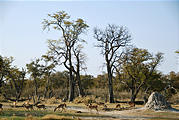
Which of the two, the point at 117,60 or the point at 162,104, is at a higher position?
the point at 117,60

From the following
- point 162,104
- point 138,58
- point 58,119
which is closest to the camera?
point 58,119

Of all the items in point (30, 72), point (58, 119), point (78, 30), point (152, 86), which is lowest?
point (58, 119)

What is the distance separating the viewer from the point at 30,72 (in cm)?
4156

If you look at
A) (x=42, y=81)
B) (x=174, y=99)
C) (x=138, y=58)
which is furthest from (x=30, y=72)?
(x=174, y=99)

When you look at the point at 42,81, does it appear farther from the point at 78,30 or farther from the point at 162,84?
the point at 162,84

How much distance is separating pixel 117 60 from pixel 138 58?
682cm

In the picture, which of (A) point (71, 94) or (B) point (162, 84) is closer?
(A) point (71, 94)

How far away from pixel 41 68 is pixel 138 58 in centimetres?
1870

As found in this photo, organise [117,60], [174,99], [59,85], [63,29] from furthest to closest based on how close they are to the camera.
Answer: [59,85], [174,99], [63,29], [117,60]

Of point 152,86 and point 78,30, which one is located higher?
point 78,30

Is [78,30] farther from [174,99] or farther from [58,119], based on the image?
[58,119]

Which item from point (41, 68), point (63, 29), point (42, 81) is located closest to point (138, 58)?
point (63, 29)

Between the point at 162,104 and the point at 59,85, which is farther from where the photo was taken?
the point at 59,85

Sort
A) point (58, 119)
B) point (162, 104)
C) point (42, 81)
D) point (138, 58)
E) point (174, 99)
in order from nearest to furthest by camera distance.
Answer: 1. point (58, 119)
2. point (162, 104)
3. point (138, 58)
4. point (174, 99)
5. point (42, 81)
